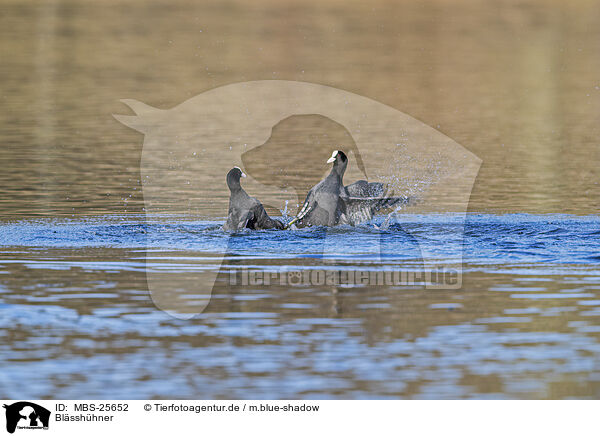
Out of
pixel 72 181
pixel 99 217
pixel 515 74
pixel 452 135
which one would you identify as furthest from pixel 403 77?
pixel 99 217

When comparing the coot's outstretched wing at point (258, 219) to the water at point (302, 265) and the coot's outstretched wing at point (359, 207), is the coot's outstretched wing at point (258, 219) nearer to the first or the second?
the water at point (302, 265)

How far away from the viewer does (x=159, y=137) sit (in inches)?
1174

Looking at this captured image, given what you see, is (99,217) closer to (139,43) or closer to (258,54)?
(258,54)

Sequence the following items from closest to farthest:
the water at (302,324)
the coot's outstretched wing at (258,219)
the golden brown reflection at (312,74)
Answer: the water at (302,324)
the coot's outstretched wing at (258,219)
the golden brown reflection at (312,74)

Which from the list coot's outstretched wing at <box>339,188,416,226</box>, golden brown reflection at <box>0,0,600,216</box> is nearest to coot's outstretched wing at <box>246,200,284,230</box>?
coot's outstretched wing at <box>339,188,416,226</box>

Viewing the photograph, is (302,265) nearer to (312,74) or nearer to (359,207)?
(359,207)

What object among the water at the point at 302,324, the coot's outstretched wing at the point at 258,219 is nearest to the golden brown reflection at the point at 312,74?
the coot's outstretched wing at the point at 258,219

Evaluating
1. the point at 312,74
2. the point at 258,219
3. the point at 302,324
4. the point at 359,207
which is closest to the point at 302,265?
the point at 258,219

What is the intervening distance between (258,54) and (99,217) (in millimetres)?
29502
